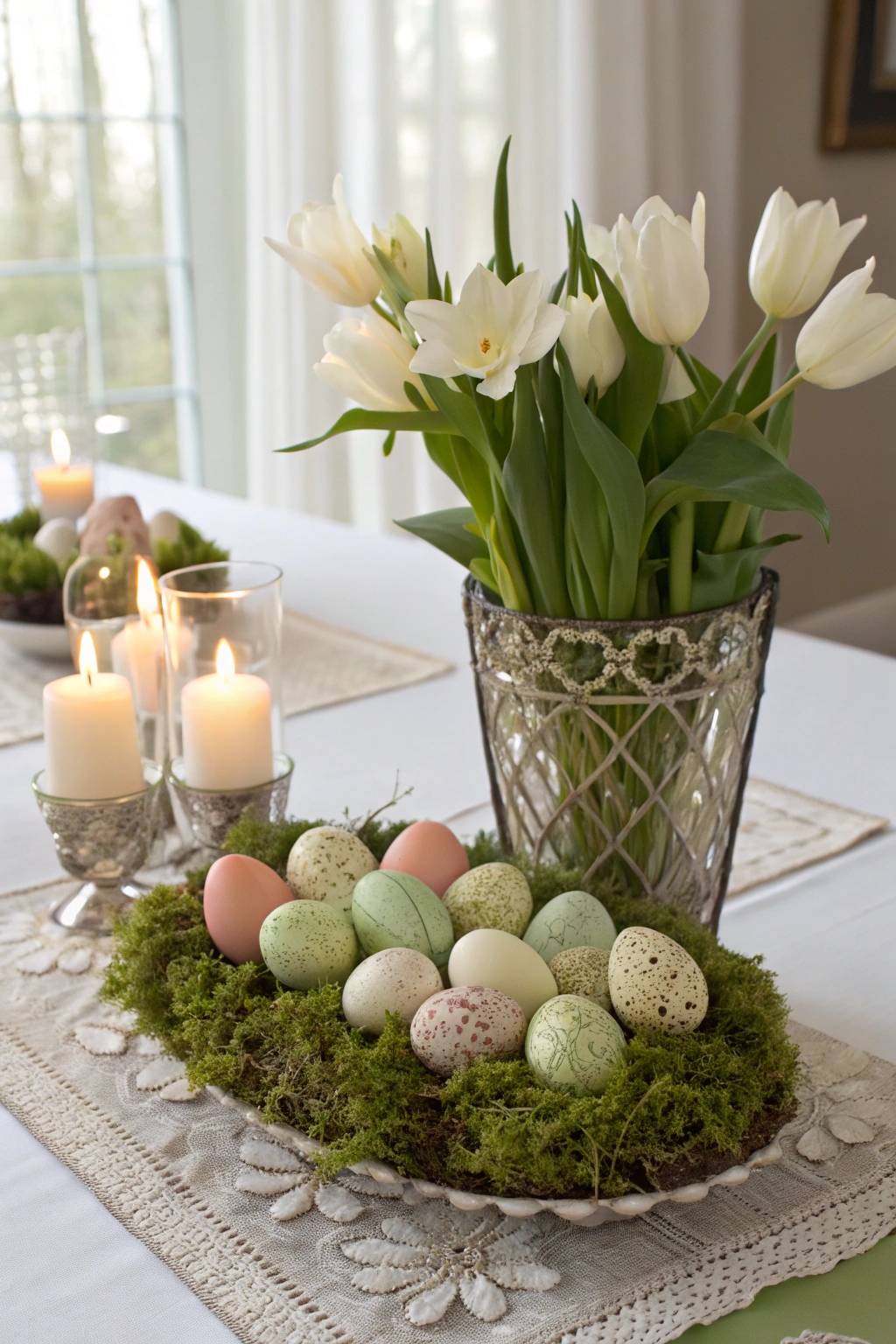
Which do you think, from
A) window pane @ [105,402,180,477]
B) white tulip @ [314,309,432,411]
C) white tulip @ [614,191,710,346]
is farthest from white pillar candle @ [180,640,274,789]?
window pane @ [105,402,180,477]

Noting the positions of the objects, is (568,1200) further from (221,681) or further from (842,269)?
(842,269)

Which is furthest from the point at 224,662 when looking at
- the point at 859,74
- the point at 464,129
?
the point at 859,74

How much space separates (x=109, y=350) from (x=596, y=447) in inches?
101

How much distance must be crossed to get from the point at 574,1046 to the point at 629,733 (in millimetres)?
179

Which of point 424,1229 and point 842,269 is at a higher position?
point 842,269

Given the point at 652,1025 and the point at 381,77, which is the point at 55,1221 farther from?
the point at 381,77

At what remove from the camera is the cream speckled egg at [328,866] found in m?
0.59

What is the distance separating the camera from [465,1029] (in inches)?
19.0

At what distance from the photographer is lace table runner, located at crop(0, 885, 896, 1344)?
1.49ft

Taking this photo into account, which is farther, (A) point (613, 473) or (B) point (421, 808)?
(B) point (421, 808)

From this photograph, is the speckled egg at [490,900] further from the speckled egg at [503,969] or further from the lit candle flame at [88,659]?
the lit candle flame at [88,659]

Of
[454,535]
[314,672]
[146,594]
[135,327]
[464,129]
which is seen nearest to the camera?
[454,535]

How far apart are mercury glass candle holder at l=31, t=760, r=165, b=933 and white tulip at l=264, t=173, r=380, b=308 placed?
30 cm

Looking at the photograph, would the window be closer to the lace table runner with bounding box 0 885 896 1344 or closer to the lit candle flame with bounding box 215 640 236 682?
the lit candle flame with bounding box 215 640 236 682
